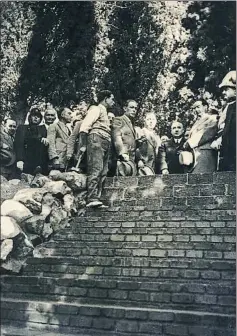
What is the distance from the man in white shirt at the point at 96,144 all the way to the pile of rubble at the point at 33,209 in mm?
173

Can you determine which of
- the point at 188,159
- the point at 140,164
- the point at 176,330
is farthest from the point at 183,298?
the point at 140,164

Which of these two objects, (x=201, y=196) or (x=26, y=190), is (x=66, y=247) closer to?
(x=26, y=190)

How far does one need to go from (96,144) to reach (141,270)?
2343 millimetres

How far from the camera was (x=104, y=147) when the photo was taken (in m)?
6.68

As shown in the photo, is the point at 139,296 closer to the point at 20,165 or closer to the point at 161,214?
the point at 161,214

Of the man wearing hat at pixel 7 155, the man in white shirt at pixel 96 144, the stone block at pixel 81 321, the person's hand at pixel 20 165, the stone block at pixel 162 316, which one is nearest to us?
the stone block at pixel 162 316

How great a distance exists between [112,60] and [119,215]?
17.0 feet

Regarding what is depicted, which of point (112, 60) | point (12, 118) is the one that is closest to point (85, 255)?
point (12, 118)

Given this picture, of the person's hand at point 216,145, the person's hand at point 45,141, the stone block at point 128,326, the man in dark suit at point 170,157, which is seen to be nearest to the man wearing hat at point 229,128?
the person's hand at point 216,145

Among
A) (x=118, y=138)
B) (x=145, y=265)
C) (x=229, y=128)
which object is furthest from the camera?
(x=118, y=138)

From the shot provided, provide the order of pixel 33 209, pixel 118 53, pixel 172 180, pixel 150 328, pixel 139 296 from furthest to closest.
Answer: pixel 118 53
pixel 172 180
pixel 33 209
pixel 139 296
pixel 150 328

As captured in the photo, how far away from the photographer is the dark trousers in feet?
20.6

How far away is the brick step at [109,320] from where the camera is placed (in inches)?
161

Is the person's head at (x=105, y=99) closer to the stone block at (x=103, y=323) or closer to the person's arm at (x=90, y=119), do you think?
the person's arm at (x=90, y=119)
